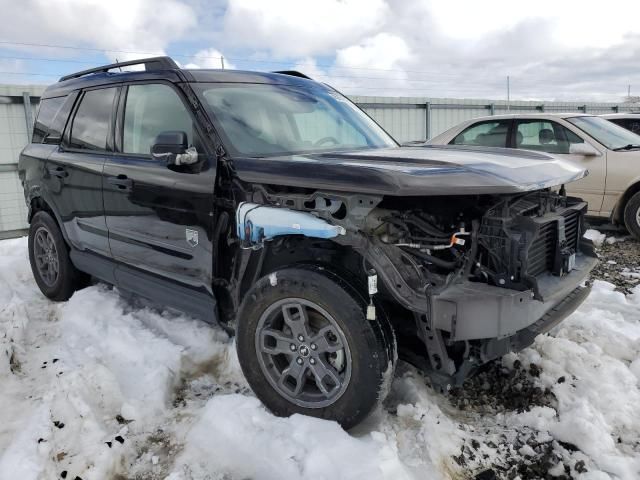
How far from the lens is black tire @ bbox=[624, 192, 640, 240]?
21.4ft

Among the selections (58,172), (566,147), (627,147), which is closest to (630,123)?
(627,147)

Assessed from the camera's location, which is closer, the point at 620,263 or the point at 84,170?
the point at 84,170

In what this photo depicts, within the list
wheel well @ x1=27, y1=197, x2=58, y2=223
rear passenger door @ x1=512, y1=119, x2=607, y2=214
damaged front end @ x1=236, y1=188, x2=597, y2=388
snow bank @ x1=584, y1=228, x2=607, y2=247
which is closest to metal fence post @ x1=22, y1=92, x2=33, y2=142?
wheel well @ x1=27, y1=197, x2=58, y2=223

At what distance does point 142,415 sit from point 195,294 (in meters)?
0.78

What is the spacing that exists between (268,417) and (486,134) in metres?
5.92

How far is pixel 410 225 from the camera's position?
107 inches

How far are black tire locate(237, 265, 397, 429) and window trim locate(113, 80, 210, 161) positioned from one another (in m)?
0.99

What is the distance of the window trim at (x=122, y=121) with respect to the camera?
3.26m

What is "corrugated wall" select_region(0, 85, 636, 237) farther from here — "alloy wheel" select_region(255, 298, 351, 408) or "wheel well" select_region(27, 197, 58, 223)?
"alloy wheel" select_region(255, 298, 351, 408)

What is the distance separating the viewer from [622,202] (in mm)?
6699

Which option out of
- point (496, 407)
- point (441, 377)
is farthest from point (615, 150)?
point (441, 377)

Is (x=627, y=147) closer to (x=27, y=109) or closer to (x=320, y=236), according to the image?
(x=320, y=236)

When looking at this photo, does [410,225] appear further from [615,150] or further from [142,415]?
[615,150]

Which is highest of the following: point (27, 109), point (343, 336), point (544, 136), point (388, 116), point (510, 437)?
point (27, 109)
